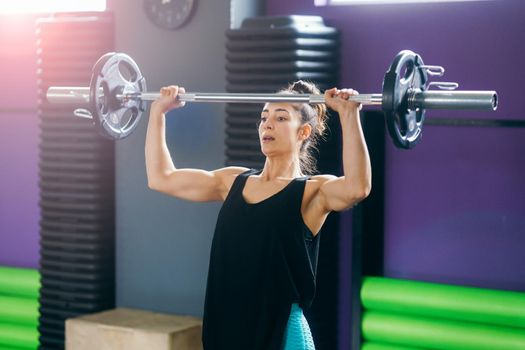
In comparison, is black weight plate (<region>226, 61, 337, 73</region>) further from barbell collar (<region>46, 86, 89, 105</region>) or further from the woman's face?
the woman's face

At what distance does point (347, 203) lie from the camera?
126 inches

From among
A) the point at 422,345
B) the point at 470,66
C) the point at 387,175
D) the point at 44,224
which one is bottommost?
the point at 422,345

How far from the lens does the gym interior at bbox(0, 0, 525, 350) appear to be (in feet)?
14.0

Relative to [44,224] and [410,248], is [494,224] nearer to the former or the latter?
[410,248]

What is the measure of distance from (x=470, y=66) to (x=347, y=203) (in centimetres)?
137

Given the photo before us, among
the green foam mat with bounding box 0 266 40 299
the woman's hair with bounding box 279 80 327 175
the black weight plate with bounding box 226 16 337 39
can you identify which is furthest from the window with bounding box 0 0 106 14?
the woman's hair with bounding box 279 80 327 175

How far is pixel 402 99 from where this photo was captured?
320cm

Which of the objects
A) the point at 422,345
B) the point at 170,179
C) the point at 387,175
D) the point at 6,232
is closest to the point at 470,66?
the point at 387,175

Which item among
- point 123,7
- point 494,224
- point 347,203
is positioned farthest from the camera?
point 123,7

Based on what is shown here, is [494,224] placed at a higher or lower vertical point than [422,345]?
higher

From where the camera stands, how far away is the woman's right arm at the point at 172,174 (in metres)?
3.57

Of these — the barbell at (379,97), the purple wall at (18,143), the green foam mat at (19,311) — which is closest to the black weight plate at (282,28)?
the barbell at (379,97)

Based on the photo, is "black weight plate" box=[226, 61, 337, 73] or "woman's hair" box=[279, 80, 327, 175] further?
"black weight plate" box=[226, 61, 337, 73]

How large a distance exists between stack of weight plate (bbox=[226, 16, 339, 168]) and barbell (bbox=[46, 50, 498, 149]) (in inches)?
27.8
